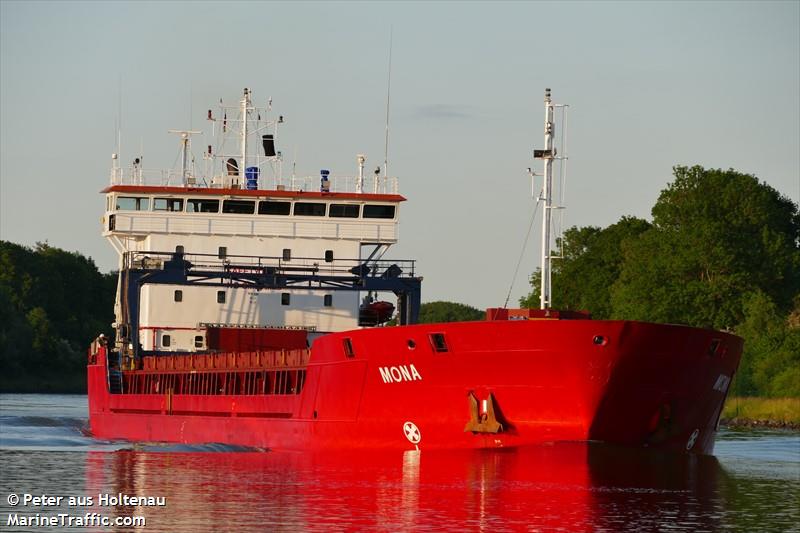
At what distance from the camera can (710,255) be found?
82.3m

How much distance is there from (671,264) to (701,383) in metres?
48.9

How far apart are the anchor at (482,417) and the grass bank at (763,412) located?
34532mm

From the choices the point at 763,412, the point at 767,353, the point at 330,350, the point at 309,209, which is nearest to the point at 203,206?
the point at 309,209

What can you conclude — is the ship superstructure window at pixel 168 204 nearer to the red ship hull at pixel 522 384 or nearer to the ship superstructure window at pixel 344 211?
the ship superstructure window at pixel 344 211

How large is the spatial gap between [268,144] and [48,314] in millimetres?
91712

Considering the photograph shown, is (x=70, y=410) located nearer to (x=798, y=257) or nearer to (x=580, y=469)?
(x=798, y=257)

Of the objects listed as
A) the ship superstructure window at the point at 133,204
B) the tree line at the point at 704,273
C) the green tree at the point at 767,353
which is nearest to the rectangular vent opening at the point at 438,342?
the ship superstructure window at the point at 133,204

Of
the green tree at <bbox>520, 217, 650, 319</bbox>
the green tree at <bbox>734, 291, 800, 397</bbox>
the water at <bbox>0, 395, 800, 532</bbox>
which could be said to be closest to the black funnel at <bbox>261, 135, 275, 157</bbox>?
the water at <bbox>0, 395, 800, 532</bbox>

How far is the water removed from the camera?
2564 cm

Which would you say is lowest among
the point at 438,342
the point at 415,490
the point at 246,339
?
the point at 415,490

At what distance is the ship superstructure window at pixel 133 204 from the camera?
171ft

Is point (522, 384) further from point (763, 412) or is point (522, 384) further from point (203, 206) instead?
point (763, 412)

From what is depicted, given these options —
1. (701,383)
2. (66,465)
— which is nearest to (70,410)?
(66,465)

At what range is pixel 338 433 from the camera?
3875 centimetres
